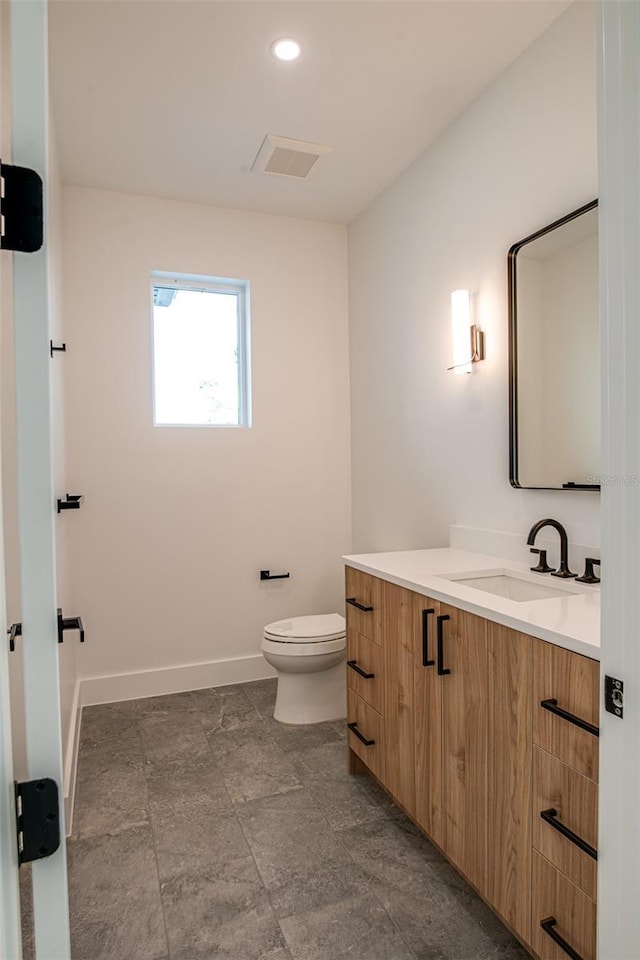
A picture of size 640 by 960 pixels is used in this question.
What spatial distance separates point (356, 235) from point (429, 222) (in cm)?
89

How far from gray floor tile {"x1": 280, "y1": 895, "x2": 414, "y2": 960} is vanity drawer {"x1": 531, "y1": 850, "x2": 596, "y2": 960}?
1.22 ft

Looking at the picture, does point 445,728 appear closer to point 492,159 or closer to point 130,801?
point 130,801

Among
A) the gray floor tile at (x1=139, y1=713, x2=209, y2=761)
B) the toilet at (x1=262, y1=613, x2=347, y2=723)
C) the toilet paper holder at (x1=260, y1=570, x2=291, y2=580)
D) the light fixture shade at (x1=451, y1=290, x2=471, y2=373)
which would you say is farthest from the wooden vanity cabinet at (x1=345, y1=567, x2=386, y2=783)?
the toilet paper holder at (x1=260, y1=570, x2=291, y2=580)

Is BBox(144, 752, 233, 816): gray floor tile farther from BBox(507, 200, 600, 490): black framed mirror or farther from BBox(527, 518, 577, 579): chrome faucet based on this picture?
BBox(507, 200, 600, 490): black framed mirror

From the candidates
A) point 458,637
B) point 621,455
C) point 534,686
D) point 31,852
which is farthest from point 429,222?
point 31,852

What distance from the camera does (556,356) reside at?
2.03 m

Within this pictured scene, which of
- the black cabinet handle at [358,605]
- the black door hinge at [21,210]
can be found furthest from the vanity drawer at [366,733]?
the black door hinge at [21,210]

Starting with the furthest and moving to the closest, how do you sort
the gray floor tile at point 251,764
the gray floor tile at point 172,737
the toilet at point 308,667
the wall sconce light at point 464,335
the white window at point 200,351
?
the white window at point 200,351
the toilet at point 308,667
the gray floor tile at point 172,737
the wall sconce light at point 464,335
the gray floor tile at point 251,764

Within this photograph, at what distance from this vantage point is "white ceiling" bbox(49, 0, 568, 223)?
196 centimetres

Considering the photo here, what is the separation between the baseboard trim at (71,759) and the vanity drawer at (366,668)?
3.44 feet

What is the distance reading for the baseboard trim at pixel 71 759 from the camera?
6.72 feet

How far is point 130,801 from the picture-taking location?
2236mm

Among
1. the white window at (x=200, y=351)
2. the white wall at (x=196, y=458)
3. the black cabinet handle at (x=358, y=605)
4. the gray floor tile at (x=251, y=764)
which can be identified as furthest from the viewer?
the white window at (x=200, y=351)

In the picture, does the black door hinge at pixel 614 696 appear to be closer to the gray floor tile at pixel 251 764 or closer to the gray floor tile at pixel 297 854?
the gray floor tile at pixel 297 854
